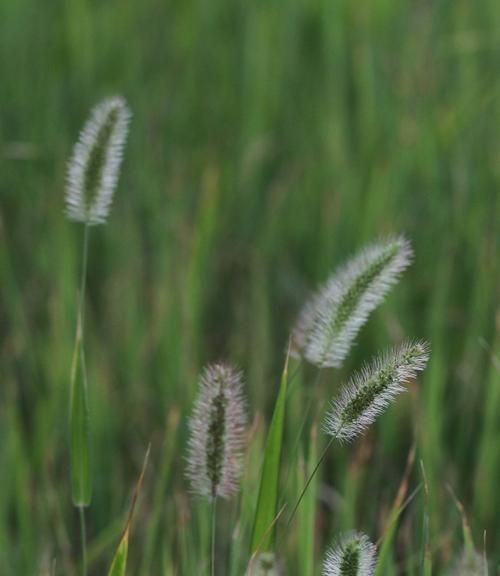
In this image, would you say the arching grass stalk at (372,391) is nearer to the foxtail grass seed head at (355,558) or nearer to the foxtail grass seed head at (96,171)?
the foxtail grass seed head at (355,558)

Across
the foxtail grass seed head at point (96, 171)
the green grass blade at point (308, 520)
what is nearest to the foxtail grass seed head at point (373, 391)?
the green grass blade at point (308, 520)

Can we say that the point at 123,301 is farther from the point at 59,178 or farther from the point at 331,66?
the point at 331,66

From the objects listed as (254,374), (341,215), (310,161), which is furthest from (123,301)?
(310,161)

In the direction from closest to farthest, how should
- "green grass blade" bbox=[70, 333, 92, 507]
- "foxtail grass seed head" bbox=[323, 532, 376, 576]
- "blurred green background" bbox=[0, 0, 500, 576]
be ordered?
"foxtail grass seed head" bbox=[323, 532, 376, 576] → "green grass blade" bbox=[70, 333, 92, 507] → "blurred green background" bbox=[0, 0, 500, 576]

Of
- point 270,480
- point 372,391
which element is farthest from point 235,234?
point 372,391

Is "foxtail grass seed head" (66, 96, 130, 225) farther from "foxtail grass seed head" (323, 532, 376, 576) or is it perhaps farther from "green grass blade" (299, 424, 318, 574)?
"foxtail grass seed head" (323, 532, 376, 576)

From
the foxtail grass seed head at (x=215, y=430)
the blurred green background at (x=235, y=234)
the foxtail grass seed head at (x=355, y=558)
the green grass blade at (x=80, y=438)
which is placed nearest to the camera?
the foxtail grass seed head at (x=355, y=558)

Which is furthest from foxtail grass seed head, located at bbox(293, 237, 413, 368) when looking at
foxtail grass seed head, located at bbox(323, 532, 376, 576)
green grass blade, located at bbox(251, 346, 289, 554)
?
foxtail grass seed head, located at bbox(323, 532, 376, 576)
